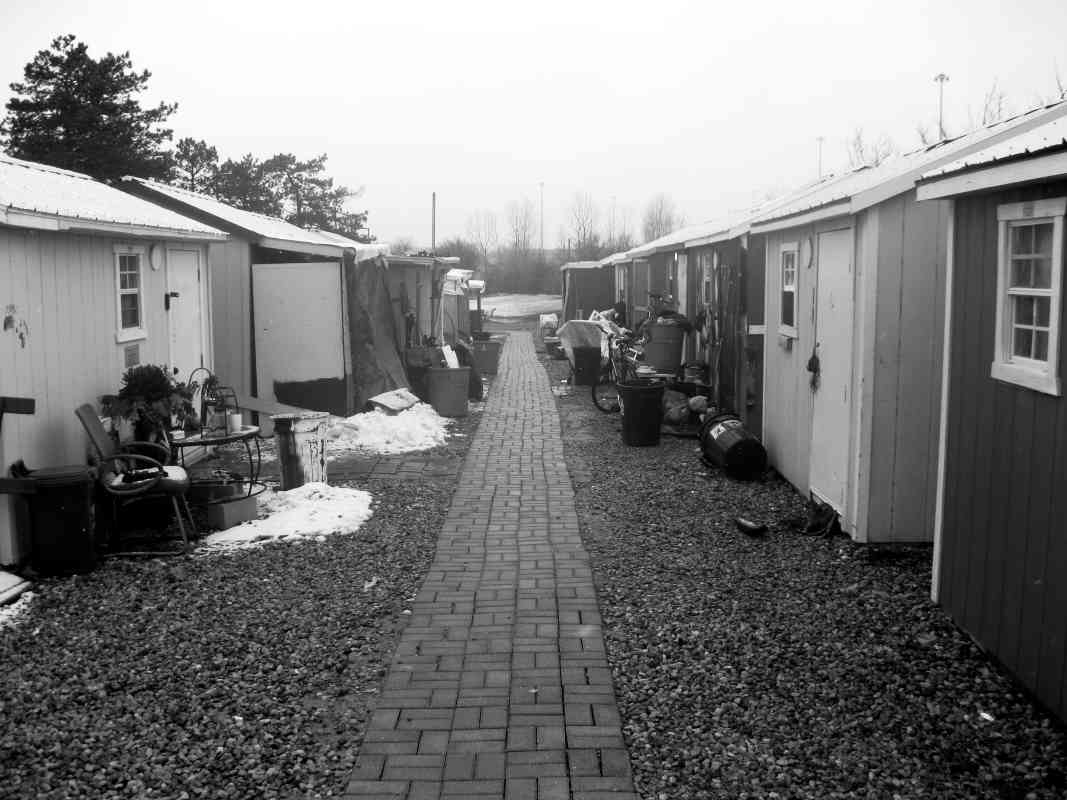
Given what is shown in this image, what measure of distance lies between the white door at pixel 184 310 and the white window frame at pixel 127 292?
30.1 inches

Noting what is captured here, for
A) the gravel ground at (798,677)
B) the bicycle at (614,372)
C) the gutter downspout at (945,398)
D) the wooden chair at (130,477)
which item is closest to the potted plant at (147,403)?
the wooden chair at (130,477)

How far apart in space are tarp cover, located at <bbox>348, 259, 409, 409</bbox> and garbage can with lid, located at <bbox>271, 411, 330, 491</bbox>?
4628 mm

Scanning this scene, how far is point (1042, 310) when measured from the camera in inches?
194

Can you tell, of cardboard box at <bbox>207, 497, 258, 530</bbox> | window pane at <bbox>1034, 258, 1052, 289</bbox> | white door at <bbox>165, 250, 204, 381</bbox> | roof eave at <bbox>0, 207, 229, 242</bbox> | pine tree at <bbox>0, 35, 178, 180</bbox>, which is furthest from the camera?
pine tree at <bbox>0, 35, 178, 180</bbox>

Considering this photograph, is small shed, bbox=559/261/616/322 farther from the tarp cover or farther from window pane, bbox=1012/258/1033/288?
window pane, bbox=1012/258/1033/288

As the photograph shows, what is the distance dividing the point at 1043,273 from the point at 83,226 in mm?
6478

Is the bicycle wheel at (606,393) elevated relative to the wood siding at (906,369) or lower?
lower

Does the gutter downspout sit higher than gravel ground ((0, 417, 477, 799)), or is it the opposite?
the gutter downspout

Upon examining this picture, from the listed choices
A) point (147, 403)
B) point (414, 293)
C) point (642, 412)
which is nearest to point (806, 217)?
point (642, 412)

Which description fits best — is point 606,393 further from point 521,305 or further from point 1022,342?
point 521,305

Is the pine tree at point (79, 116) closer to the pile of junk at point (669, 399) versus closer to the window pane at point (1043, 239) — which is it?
the pile of junk at point (669, 399)

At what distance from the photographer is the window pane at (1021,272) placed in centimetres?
503

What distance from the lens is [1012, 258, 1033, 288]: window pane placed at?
5.03 meters

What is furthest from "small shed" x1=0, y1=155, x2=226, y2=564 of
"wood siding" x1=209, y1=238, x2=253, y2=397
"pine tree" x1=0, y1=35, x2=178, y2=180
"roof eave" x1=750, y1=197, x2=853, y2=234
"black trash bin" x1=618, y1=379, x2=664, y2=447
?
"pine tree" x1=0, y1=35, x2=178, y2=180
